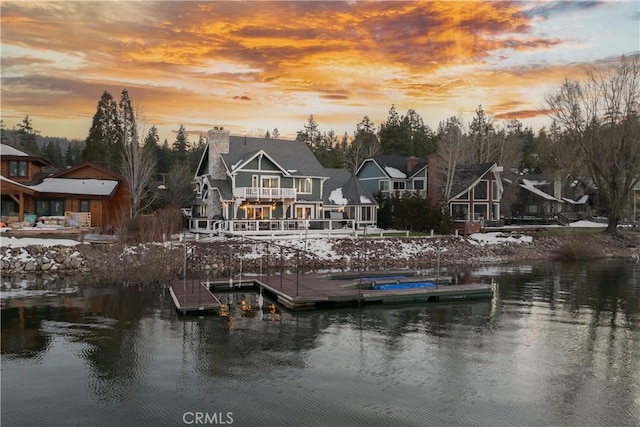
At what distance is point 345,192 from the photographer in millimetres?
47594

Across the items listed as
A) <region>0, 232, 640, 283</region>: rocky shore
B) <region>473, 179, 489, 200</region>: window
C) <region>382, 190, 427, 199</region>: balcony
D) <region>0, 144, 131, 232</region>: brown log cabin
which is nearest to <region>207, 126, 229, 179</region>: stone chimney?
<region>0, 144, 131, 232</region>: brown log cabin

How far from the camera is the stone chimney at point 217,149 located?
4412 centimetres

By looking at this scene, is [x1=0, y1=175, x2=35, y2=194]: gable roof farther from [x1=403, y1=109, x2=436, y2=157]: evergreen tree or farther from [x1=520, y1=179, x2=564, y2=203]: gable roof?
[x1=520, y1=179, x2=564, y2=203]: gable roof

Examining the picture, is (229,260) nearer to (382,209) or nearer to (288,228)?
(288,228)

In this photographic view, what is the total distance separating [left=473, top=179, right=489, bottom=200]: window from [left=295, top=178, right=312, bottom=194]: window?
19.5m

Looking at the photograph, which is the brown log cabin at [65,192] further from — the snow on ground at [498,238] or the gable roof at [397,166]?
the snow on ground at [498,238]

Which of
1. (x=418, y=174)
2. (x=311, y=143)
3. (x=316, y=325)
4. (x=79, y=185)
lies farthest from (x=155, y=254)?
(x=311, y=143)

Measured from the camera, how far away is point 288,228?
42062 mm

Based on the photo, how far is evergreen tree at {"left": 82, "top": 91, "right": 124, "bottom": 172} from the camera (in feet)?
192

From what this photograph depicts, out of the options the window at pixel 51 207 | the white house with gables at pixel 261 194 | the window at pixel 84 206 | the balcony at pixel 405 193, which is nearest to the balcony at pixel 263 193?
the white house with gables at pixel 261 194

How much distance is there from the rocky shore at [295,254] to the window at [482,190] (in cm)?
826

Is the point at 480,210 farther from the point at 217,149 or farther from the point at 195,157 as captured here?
the point at 195,157

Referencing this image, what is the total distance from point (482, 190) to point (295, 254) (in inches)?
1069

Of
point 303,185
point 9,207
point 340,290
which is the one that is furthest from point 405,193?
point 9,207
